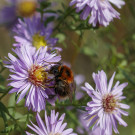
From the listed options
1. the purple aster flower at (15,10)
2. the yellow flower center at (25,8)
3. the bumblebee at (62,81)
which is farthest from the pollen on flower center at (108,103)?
the yellow flower center at (25,8)

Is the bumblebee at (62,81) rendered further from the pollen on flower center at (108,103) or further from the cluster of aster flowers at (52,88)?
the pollen on flower center at (108,103)

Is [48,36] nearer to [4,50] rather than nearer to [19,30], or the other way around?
[19,30]

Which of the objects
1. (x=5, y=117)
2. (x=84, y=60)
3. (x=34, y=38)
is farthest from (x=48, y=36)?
(x=84, y=60)

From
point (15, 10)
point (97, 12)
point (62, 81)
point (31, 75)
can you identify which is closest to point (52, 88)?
point (62, 81)

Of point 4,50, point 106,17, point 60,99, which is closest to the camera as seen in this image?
point 60,99

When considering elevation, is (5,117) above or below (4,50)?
below

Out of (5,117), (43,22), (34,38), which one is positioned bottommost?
(5,117)
